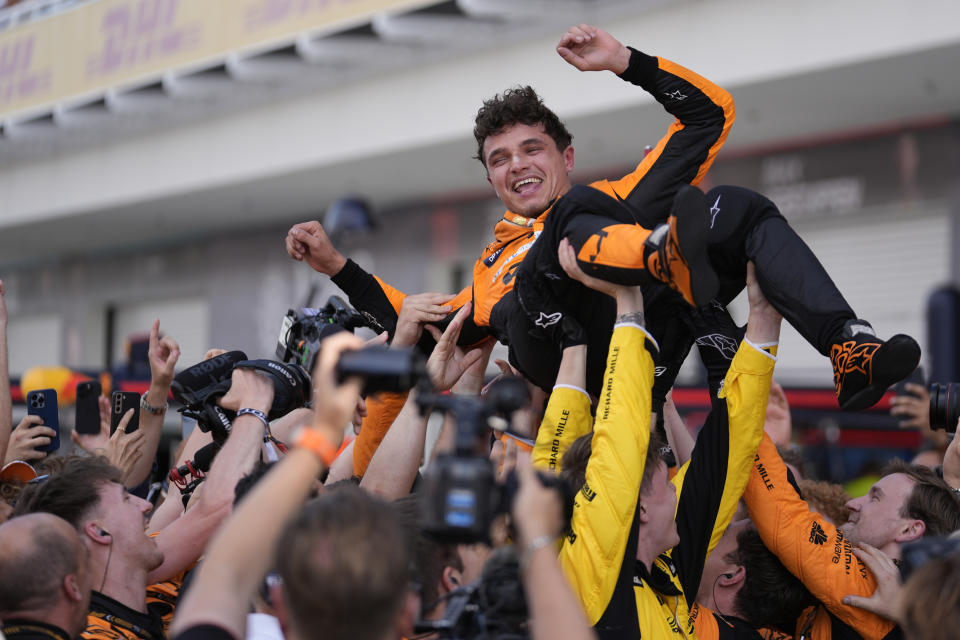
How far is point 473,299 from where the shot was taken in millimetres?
3793

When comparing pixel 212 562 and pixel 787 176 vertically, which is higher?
pixel 787 176

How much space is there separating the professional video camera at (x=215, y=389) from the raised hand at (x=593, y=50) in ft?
4.13

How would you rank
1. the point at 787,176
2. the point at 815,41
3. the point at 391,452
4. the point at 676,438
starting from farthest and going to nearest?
the point at 787,176 → the point at 815,41 → the point at 676,438 → the point at 391,452

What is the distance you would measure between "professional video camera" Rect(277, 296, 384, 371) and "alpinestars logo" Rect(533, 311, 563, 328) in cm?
66

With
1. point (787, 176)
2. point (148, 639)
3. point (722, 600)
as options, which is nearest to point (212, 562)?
point (148, 639)

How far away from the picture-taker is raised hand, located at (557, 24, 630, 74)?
3246 millimetres

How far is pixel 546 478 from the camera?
74.1 inches

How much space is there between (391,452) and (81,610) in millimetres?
898

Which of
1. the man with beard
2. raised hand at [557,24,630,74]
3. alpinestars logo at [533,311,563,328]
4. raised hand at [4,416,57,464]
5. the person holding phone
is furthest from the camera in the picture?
raised hand at [4,416,57,464]

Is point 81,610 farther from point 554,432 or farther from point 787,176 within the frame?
point 787,176

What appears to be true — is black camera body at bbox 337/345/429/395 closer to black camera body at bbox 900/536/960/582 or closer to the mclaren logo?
black camera body at bbox 900/536/960/582

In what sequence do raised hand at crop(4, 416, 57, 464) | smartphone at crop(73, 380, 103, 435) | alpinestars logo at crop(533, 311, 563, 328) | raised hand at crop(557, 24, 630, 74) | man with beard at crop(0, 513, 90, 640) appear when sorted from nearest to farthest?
man with beard at crop(0, 513, 90, 640), alpinestars logo at crop(533, 311, 563, 328), raised hand at crop(557, 24, 630, 74), raised hand at crop(4, 416, 57, 464), smartphone at crop(73, 380, 103, 435)

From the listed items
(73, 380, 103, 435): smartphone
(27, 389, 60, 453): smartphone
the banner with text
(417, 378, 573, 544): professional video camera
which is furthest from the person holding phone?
the banner with text

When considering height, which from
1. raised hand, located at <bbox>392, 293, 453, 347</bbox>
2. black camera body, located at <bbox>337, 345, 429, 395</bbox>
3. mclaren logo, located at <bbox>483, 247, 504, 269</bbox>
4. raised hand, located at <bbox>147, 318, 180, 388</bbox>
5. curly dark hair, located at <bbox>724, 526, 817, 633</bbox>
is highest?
mclaren logo, located at <bbox>483, 247, 504, 269</bbox>
